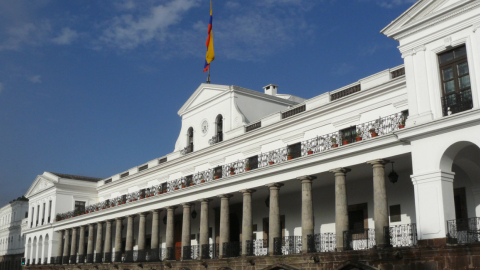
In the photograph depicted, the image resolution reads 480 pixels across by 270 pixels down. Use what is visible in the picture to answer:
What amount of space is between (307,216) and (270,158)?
14.5ft

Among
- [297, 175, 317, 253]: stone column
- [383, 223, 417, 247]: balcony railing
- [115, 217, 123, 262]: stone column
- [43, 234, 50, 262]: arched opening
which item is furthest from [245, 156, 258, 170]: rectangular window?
[43, 234, 50, 262]: arched opening

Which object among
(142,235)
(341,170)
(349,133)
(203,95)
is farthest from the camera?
(203,95)

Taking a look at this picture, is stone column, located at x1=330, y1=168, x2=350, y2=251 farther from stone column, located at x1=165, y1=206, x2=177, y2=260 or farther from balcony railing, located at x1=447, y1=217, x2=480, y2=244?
stone column, located at x1=165, y1=206, x2=177, y2=260

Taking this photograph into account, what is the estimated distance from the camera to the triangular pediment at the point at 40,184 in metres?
50.7

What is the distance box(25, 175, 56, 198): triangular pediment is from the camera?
50741 mm

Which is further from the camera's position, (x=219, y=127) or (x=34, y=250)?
(x=34, y=250)

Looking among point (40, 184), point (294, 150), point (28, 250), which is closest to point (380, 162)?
point (294, 150)

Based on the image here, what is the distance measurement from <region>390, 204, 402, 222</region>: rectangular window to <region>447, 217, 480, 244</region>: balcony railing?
5.83 m

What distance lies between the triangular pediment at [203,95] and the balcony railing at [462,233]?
19.9 m

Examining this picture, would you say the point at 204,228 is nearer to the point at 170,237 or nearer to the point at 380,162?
the point at 170,237

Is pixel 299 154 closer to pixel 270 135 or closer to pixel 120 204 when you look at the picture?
pixel 270 135

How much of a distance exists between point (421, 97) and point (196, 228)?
71.2ft

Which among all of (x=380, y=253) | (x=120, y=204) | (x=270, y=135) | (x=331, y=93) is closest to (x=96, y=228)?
(x=120, y=204)

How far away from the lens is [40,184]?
53562 millimetres
